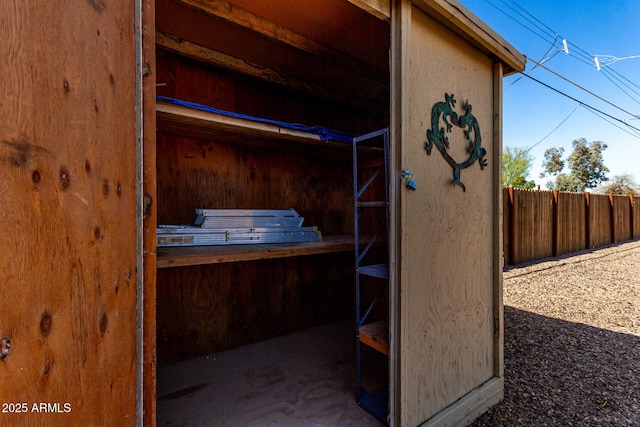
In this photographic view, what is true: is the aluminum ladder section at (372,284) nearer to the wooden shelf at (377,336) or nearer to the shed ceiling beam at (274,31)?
the wooden shelf at (377,336)

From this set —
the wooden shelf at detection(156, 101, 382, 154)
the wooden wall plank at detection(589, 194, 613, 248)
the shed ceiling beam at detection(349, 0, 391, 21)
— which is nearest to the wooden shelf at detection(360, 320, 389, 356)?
the wooden shelf at detection(156, 101, 382, 154)

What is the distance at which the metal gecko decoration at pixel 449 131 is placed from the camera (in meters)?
1.71

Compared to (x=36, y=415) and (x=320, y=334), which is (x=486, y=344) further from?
(x=36, y=415)

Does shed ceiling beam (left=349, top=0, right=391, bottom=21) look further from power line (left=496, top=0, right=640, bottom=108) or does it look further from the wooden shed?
power line (left=496, top=0, right=640, bottom=108)

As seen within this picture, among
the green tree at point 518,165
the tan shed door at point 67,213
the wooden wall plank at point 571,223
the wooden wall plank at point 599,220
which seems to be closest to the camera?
the tan shed door at point 67,213

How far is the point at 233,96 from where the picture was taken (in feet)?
8.10

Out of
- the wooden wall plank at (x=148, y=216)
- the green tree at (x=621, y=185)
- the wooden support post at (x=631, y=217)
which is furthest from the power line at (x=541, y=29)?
the green tree at (x=621, y=185)

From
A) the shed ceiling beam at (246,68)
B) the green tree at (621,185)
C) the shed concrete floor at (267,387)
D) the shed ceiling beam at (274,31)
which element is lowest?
the shed concrete floor at (267,387)

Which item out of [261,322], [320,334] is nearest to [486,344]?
[320,334]

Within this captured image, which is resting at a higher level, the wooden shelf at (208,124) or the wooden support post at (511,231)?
the wooden shelf at (208,124)

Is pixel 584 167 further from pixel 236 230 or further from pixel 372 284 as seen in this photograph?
pixel 236 230

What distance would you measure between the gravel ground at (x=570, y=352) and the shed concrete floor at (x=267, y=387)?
914 millimetres

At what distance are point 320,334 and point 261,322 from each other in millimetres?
587

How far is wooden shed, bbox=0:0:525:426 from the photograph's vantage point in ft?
2.64
